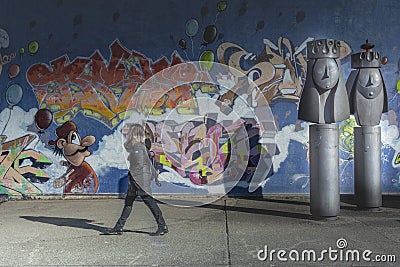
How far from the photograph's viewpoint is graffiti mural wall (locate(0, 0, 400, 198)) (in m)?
10.5

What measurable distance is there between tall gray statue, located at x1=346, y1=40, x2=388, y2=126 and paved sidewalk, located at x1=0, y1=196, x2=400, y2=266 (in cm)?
167

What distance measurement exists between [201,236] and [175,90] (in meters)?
4.45

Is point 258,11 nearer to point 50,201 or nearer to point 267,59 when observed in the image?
point 267,59

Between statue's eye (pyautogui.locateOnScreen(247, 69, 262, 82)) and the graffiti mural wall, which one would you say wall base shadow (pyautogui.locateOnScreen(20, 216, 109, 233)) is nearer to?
the graffiti mural wall

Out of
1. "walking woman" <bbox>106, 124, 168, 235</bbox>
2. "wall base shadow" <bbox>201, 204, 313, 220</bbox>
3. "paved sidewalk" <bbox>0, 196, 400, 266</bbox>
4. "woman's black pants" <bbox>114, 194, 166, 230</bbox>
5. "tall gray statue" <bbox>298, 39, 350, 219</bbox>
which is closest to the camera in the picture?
"paved sidewalk" <bbox>0, 196, 400, 266</bbox>

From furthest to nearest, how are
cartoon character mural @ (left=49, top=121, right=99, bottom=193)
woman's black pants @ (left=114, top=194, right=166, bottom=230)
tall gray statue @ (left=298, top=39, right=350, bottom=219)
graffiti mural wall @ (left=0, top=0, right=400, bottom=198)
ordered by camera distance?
cartoon character mural @ (left=49, top=121, right=99, bottom=193)
graffiti mural wall @ (left=0, top=0, right=400, bottom=198)
tall gray statue @ (left=298, top=39, right=350, bottom=219)
woman's black pants @ (left=114, top=194, right=166, bottom=230)

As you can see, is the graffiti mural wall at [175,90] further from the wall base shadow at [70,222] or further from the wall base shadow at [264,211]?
the wall base shadow at [70,222]

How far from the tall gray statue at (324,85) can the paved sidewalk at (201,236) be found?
1681 millimetres

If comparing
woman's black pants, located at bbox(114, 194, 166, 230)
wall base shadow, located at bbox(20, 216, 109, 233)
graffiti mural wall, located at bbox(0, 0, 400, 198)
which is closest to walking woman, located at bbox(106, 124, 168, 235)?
woman's black pants, located at bbox(114, 194, 166, 230)

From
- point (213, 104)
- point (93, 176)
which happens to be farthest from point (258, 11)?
point (93, 176)

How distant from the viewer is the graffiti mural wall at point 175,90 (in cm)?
1051

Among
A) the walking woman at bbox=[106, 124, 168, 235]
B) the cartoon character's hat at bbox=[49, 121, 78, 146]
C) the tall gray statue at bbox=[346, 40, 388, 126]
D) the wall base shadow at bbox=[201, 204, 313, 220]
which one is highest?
the tall gray statue at bbox=[346, 40, 388, 126]

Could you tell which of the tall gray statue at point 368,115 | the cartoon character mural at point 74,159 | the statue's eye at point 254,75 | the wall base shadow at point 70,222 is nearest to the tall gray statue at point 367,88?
the tall gray statue at point 368,115

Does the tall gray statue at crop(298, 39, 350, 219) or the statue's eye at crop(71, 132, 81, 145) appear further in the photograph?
the statue's eye at crop(71, 132, 81, 145)
